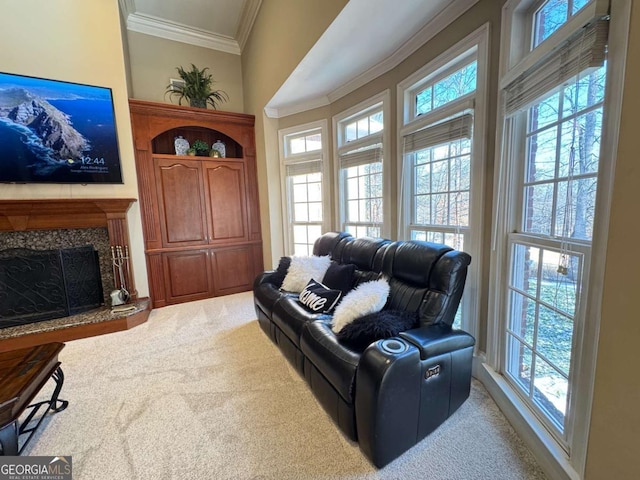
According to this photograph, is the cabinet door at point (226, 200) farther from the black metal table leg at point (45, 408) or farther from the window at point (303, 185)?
the black metal table leg at point (45, 408)

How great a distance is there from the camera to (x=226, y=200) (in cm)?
410

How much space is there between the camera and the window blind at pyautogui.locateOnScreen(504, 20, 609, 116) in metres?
1.06

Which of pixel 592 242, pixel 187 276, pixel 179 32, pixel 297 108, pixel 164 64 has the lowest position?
pixel 187 276

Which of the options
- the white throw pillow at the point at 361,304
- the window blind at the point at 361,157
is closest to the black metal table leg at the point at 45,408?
the white throw pillow at the point at 361,304

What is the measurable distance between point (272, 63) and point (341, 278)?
2647 millimetres

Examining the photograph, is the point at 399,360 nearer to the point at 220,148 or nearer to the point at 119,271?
the point at 119,271

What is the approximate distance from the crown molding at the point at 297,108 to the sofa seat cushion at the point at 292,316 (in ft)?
8.20

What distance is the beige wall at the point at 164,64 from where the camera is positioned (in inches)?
150

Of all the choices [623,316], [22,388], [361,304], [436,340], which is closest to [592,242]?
[623,316]

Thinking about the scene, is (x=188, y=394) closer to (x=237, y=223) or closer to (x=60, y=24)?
(x=237, y=223)

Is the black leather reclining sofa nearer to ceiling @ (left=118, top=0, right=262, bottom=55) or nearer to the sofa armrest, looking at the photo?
the sofa armrest

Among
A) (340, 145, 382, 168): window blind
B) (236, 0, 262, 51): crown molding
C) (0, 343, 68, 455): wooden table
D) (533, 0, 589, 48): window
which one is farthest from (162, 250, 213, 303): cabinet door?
(533, 0, 589, 48): window

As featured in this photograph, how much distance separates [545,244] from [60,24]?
4.75 m

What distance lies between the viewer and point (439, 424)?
160 cm
